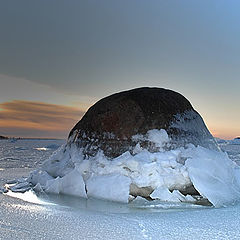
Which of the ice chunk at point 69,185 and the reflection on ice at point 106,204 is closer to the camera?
the reflection on ice at point 106,204

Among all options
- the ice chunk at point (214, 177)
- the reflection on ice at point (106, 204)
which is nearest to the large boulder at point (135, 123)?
the ice chunk at point (214, 177)

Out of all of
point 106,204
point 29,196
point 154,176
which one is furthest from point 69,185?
point 154,176

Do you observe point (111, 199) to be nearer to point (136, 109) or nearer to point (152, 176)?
point (152, 176)

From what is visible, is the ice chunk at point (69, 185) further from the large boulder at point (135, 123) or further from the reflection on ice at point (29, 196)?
the large boulder at point (135, 123)

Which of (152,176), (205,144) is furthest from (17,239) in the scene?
(205,144)

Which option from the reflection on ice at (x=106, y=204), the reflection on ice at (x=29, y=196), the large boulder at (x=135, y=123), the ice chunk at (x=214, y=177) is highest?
the large boulder at (x=135, y=123)

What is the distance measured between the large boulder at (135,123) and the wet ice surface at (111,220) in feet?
2.79

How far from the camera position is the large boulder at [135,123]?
409cm

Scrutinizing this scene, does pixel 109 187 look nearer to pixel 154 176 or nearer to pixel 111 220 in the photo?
pixel 154 176

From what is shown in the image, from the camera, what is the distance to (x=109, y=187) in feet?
12.1

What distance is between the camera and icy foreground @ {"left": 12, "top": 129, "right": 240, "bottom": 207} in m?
3.63

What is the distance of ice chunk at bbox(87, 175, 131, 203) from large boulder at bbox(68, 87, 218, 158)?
365mm

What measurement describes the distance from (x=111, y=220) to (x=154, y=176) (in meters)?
1.14

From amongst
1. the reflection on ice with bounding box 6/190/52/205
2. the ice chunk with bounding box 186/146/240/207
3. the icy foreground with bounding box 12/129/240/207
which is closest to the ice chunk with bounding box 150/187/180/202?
the icy foreground with bounding box 12/129/240/207
